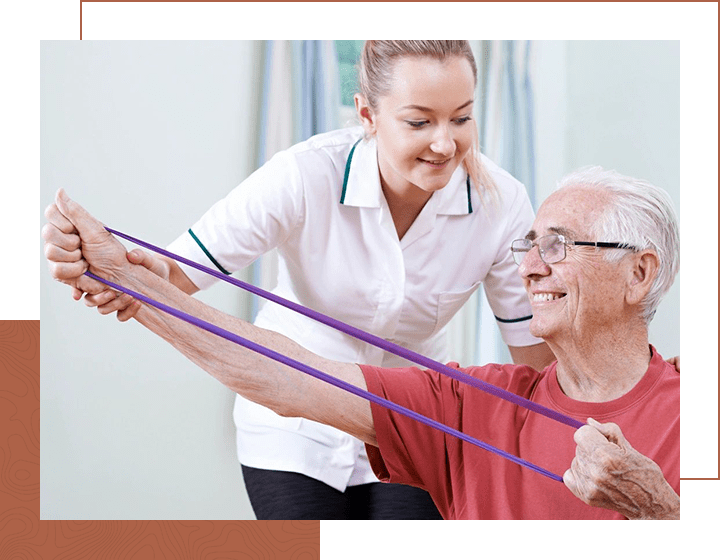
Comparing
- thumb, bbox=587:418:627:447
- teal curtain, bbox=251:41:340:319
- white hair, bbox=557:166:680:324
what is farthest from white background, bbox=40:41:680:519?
thumb, bbox=587:418:627:447

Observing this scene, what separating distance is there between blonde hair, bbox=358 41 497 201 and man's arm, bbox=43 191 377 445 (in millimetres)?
591

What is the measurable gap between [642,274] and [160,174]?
106cm

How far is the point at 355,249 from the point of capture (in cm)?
211

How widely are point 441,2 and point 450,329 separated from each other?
75cm

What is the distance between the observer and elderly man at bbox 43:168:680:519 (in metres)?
1.75

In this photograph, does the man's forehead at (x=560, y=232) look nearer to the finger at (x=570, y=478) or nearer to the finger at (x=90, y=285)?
the finger at (x=570, y=478)

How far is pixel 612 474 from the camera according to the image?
153cm

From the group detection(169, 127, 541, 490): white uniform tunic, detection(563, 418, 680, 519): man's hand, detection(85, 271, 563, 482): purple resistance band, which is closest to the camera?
detection(563, 418, 680, 519): man's hand

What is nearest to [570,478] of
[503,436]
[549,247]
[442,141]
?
[503,436]

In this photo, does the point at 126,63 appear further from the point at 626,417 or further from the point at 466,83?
the point at 626,417

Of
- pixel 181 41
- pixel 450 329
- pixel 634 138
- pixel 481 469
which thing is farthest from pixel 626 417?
pixel 181 41

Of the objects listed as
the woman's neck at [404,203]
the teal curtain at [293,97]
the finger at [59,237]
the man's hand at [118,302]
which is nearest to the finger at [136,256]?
the man's hand at [118,302]

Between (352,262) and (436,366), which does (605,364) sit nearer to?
(436,366)

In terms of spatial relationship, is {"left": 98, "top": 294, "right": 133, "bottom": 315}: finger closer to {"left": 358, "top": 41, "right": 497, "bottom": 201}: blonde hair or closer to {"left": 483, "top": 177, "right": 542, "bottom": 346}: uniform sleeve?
{"left": 358, "top": 41, "right": 497, "bottom": 201}: blonde hair
